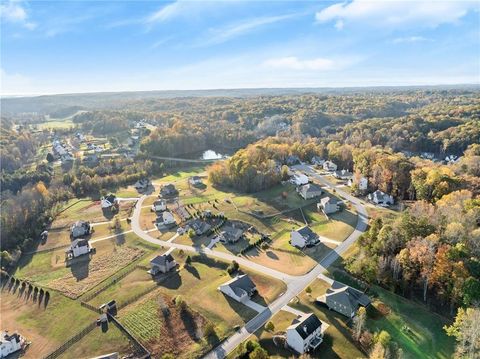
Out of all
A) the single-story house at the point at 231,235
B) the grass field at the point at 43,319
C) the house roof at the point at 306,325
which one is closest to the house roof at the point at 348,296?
the house roof at the point at 306,325

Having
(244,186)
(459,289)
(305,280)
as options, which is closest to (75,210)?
(244,186)

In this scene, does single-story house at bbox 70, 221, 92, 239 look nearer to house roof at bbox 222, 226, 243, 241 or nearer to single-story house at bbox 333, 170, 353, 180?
house roof at bbox 222, 226, 243, 241

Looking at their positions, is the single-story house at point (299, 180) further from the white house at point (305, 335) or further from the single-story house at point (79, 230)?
the white house at point (305, 335)

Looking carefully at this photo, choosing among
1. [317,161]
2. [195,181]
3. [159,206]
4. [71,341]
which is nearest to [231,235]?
[159,206]

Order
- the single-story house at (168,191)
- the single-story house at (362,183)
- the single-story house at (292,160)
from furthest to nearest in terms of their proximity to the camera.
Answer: the single-story house at (292,160) → the single-story house at (168,191) → the single-story house at (362,183)

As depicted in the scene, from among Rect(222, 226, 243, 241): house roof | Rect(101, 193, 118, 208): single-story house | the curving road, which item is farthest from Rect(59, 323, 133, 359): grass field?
Rect(101, 193, 118, 208): single-story house

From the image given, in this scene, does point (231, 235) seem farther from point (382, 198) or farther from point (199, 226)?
point (382, 198)

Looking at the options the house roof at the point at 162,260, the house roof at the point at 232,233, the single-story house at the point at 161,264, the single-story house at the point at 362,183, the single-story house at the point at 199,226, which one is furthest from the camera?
the single-story house at the point at 362,183
